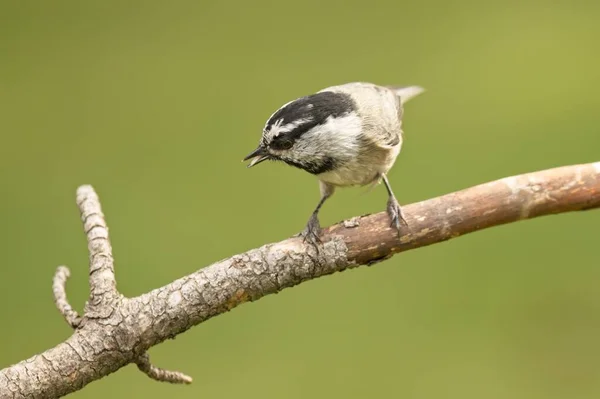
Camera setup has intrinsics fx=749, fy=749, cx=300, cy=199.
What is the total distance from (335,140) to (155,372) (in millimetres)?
593

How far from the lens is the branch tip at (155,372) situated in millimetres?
1446

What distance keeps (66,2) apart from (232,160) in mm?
955

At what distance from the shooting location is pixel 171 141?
119 inches

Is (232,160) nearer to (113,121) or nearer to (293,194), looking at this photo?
(293,194)

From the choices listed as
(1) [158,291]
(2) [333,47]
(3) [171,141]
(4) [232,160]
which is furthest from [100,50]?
(1) [158,291]

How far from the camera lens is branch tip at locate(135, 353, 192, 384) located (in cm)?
145

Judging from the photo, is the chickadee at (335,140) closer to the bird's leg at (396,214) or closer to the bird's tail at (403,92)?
the bird's leg at (396,214)

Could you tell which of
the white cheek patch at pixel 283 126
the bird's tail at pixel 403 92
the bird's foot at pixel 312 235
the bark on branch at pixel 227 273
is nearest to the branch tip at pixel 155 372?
the bark on branch at pixel 227 273

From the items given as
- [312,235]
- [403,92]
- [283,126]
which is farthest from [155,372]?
→ [403,92]

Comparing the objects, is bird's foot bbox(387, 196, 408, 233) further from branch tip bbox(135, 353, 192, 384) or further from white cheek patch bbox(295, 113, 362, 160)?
branch tip bbox(135, 353, 192, 384)

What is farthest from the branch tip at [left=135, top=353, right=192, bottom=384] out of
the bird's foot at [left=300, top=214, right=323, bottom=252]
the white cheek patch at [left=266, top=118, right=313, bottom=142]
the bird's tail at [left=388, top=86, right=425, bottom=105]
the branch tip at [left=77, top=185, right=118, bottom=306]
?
the bird's tail at [left=388, top=86, right=425, bottom=105]

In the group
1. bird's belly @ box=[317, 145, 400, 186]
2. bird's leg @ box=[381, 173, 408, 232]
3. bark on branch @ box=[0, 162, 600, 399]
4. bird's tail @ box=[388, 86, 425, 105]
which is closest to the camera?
bark on branch @ box=[0, 162, 600, 399]

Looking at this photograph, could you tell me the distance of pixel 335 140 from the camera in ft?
5.12

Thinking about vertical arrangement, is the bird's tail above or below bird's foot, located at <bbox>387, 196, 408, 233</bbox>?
above
